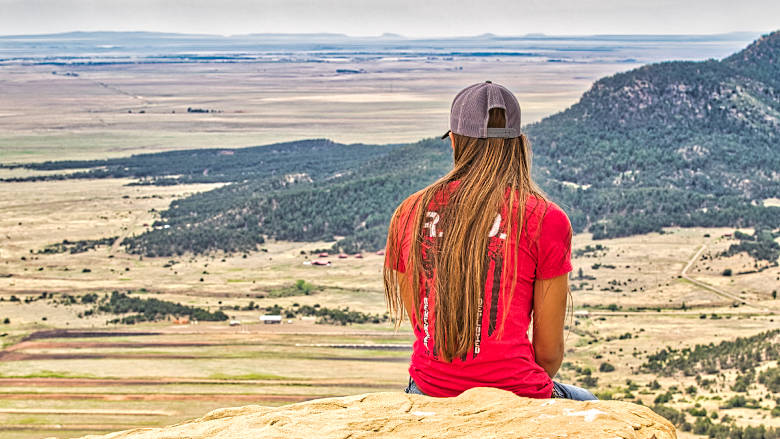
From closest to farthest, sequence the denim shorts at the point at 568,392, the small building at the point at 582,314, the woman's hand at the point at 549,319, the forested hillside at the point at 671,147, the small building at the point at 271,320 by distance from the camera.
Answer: the woman's hand at the point at 549,319 → the denim shorts at the point at 568,392 → the small building at the point at 582,314 → the small building at the point at 271,320 → the forested hillside at the point at 671,147

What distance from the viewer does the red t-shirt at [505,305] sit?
650 cm

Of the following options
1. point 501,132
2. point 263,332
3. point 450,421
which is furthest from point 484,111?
point 263,332

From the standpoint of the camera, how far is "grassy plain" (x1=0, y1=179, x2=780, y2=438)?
46.2 m

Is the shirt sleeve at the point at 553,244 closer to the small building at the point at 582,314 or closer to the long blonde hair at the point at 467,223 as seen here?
the long blonde hair at the point at 467,223

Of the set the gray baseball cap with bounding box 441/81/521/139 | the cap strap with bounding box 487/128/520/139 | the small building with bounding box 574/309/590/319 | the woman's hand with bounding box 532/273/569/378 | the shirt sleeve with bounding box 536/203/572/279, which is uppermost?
the gray baseball cap with bounding box 441/81/521/139

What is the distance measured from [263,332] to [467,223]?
192ft

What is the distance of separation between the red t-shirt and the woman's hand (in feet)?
0.20

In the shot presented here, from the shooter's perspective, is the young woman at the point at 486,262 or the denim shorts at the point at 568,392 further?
the denim shorts at the point at 568,392

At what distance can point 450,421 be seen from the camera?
21.5 feet

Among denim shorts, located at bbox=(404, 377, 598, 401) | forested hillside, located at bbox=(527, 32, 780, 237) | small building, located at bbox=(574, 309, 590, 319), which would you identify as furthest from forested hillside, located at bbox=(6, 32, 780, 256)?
denim shorts, located at bbox=(404, 377, 598, 401)

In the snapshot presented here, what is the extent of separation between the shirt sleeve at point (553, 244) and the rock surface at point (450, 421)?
0.95 metres

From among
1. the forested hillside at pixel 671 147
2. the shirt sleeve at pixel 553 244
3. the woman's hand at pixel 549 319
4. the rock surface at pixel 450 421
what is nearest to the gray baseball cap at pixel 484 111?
the shirt sleeve at pixel 553 244

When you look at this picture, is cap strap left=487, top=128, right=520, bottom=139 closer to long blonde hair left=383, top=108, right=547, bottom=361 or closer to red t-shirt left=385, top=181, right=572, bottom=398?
long blonde hair left=383, top=108, right=547, bottom=361

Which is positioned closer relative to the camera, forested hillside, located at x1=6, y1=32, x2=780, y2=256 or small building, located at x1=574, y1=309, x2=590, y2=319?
small building, located at x1=574, y1=309, x2=590, y2=319
